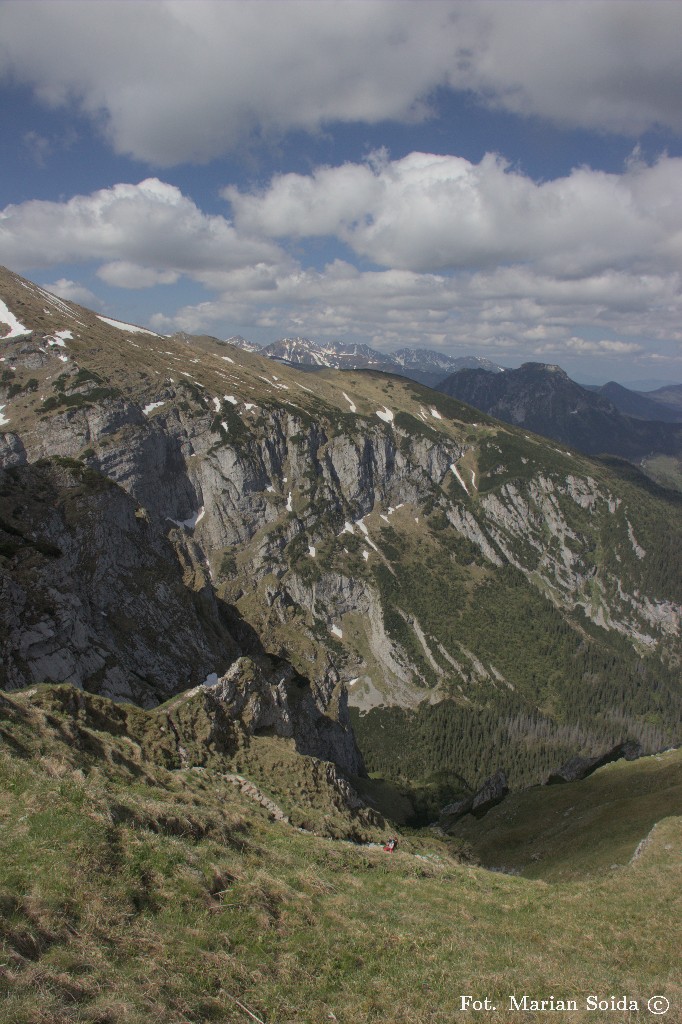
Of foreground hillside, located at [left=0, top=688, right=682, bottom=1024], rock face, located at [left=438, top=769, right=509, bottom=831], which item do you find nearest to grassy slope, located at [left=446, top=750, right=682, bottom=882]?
rock face, located at [left=438, top=769, right=509, bottom=831]

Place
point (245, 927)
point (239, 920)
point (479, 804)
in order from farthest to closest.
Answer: point (479, 804)
point (239, 920)
point (245, 927)

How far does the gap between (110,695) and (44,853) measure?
45.9 metres

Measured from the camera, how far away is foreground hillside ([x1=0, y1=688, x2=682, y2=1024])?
12.4 meters

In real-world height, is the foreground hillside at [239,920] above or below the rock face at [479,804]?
above

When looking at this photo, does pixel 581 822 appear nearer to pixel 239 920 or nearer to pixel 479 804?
pixel 479 804

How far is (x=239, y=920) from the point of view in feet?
54.6

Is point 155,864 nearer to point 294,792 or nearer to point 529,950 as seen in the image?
point 529,950

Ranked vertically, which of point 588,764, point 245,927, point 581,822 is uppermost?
point 245,927

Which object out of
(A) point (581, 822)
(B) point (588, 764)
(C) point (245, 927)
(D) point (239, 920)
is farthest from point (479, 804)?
(C) point (245, 927)

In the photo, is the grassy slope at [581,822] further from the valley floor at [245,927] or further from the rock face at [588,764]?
the rock face at [588,764]

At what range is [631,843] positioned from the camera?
44312 millimetres

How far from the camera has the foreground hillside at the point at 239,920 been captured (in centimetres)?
1244

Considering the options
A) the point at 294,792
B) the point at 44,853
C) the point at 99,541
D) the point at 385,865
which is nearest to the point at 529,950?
the point at 385,865

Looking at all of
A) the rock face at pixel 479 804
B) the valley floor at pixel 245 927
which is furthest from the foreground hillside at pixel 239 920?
the rock face at pixel 479 804
